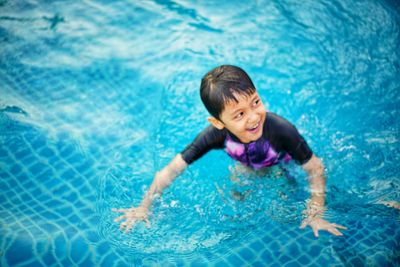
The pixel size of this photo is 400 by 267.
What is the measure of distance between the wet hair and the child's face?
29 mm

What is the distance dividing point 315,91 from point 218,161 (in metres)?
1.47

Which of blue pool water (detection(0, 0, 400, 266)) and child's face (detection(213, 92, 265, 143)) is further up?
child's face (detection(213, 92, 265, 143))

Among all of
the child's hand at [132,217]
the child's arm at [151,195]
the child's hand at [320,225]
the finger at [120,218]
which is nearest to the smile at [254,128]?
the child's arm at [151,195]

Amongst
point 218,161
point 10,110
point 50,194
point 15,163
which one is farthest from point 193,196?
point 10,110

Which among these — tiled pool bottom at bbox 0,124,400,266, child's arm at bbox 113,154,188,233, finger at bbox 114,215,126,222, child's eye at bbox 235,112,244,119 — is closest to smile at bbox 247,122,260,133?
child's eye at bbox 235,112,244,119

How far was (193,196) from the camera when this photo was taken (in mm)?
3502

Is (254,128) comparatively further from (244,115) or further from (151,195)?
(151,195)

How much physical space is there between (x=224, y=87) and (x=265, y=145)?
26.4 inches

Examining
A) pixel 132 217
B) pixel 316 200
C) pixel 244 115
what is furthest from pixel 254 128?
pixel 132 217

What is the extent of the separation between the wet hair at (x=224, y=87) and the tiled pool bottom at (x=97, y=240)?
1.23 meters

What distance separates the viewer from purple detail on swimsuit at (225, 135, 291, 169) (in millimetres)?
2789

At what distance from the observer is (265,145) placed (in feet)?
9.14

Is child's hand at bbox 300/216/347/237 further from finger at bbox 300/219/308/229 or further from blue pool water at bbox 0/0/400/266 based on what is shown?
blue pool water at bbox 0/0/400/266

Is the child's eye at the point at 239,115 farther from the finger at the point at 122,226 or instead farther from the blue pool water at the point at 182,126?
the finger at the point at 122,226
